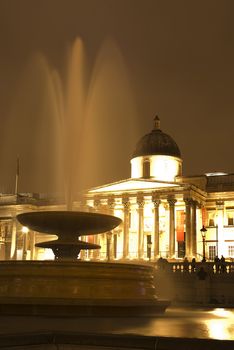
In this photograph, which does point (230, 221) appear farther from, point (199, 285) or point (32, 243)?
point (199, 285)

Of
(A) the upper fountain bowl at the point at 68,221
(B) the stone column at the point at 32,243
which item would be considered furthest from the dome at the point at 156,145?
(A) the upper fountain bowl at the point at 68,221

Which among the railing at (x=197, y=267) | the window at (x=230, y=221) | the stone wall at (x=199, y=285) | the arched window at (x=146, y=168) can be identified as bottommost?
the stone wall at (x=199, y=285)

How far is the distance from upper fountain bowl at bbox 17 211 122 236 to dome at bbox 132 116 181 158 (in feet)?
148

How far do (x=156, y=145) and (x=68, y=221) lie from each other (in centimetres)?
4701

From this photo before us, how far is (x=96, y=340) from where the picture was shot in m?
7.72

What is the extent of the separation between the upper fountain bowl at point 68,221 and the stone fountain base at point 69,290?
2.25m

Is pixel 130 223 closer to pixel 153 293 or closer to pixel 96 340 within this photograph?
pixel 153 293

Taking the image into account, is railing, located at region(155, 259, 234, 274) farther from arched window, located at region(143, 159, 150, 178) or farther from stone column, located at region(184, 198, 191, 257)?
arched window, located at region(143, 159, 150, 178)

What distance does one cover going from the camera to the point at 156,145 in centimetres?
6244

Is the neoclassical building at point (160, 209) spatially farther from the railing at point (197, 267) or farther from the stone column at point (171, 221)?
the railing at point (197, 267)

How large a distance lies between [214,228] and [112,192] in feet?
36.8

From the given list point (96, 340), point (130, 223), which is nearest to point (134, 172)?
point (130, 223)

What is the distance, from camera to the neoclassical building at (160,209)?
5364 cm

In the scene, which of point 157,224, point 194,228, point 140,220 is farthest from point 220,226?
point 140,220
